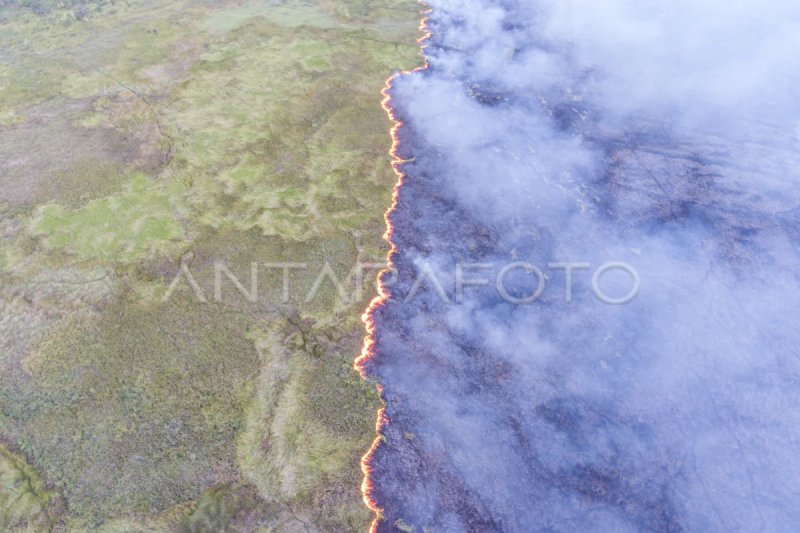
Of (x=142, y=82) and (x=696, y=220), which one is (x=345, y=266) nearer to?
(x=696, y=220)

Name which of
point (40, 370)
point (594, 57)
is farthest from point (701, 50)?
point (40, 370)

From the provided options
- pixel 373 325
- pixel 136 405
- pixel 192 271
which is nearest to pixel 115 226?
pixel 192 271

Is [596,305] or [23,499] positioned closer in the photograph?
[23,499]

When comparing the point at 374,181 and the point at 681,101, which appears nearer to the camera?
the point at 374,181

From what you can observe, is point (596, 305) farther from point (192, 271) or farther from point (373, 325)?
point (192, 271)

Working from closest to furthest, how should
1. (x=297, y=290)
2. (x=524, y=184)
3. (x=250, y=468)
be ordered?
(x=250, y=468)
(x=297, y=290)
(x=524, y=184)

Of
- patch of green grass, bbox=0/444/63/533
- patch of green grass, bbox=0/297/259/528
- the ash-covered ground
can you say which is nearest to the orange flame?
the ash-covered ground

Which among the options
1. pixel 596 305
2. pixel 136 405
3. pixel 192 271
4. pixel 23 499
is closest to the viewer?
pixel 23 499

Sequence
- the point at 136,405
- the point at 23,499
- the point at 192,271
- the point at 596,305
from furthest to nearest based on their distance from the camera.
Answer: the point at 192,271, the point at 596,305, the point at 136,405, the point at 23,499
